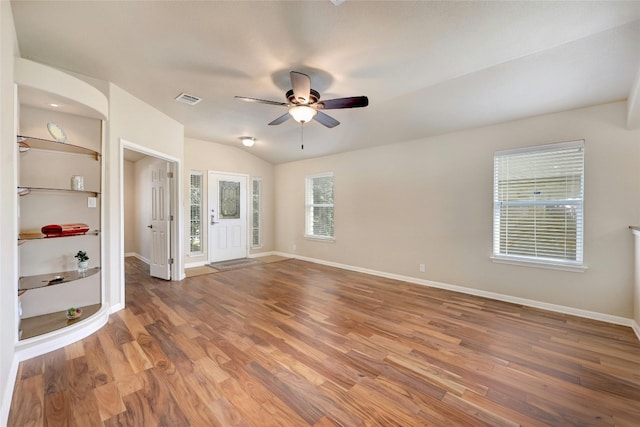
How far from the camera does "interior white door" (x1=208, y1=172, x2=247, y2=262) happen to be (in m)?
6.04

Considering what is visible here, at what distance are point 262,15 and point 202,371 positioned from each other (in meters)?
2.80

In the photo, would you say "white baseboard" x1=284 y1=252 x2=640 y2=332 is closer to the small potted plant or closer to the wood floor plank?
the small potted plant

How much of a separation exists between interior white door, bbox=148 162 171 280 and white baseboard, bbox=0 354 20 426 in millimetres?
2603

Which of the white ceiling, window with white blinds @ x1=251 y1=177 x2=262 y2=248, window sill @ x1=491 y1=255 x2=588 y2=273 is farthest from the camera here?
window with white blinds @ x1=251 y1=177 x2=262 y2=248

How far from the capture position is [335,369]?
212 centimetres

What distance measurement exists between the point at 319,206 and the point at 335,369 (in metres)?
4.37

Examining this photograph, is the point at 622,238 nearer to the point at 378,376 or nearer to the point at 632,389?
the point at 632,389

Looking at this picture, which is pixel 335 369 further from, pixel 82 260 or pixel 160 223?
pixel 160 223

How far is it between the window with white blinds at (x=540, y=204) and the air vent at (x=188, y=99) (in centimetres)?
423

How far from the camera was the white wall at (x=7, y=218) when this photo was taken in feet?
5.49

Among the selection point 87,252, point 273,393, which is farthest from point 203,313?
point 273,393

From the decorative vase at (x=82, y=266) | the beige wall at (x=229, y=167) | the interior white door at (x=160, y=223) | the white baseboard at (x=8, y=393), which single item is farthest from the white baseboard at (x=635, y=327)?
the beige wall at (x=229, y=167)

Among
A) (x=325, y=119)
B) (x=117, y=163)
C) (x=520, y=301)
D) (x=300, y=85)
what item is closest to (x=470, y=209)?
(x=520, y=301)

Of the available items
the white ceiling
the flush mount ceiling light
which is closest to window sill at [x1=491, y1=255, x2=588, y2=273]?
the white ceiling
